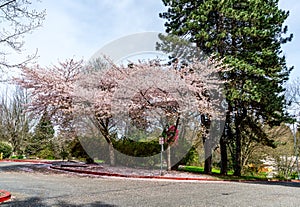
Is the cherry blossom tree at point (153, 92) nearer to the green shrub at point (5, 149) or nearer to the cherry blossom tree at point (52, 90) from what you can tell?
the cherry blossom tree at point (52, 90)

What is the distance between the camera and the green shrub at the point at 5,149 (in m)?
23.1

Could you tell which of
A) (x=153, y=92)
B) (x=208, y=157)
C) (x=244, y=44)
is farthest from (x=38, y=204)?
(x=244, y=44)

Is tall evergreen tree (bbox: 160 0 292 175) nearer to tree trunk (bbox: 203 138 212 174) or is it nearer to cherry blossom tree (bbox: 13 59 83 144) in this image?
tree trunk (bbox: 203 138 212 174)

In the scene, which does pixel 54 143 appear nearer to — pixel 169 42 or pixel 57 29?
pixel 169 42

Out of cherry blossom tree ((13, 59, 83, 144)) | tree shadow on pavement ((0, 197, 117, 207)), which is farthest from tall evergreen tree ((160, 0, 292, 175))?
tree shadow on pavement ((0, 197, 117, 207))

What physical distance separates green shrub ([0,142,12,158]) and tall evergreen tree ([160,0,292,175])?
58.8 ft

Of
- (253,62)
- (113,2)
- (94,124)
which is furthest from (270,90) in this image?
(94,124)

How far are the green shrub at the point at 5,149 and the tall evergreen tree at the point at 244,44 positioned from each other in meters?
17.9

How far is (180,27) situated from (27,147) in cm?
1907

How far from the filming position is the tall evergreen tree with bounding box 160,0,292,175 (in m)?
14.2

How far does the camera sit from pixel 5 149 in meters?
23.3

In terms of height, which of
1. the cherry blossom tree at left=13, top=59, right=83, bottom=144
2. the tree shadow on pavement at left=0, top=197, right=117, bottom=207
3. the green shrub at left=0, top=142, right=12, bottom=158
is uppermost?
the cherry blossom tree at left=13, top=59, right=83, bottom=144

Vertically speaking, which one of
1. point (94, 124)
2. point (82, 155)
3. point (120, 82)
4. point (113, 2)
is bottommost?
point (82, 155)

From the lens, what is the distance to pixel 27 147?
2573 cm
